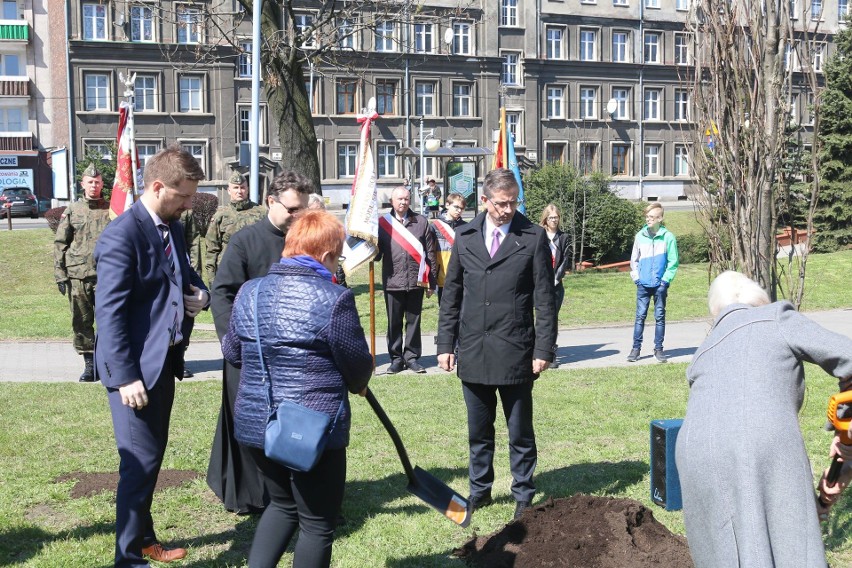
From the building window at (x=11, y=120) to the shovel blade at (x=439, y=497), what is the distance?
54.9 metres

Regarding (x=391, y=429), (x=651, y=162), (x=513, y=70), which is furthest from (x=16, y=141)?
(x=391, y=429)

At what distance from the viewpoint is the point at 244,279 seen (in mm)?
5758

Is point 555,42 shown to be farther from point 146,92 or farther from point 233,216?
point 233,216

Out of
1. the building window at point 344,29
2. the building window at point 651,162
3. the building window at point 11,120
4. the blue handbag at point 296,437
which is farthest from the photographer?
the building window at point 651,162

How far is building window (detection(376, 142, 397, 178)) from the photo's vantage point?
190ft

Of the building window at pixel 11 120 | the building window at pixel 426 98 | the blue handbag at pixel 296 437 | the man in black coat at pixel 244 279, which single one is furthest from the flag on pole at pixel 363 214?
the building window at pixel 11 120

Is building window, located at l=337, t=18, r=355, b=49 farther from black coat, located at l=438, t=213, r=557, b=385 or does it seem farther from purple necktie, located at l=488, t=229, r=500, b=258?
black coat, located at l=438, t=213, r=557, b=385

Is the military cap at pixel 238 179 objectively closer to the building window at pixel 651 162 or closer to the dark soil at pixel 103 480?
the dark soil at pixel 103 480

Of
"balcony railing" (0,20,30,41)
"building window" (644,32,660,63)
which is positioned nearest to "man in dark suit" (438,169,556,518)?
"balcony railing" (0,20,30,41)

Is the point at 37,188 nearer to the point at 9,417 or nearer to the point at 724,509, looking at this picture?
the point at 9,417

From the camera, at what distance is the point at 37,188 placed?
2137 inches

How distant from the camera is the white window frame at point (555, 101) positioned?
62.7 meters

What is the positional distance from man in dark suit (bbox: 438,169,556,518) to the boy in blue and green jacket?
6.33 metres

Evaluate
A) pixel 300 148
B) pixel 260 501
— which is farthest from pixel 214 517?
pixel 300 148
